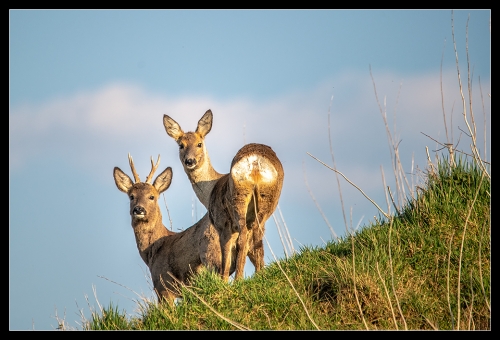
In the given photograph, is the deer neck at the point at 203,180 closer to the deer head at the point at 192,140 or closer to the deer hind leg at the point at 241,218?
the deer head at the point at 192,140

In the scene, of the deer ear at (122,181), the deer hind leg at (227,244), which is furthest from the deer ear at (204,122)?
the deer hind leg at (227,244)

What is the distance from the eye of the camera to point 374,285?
6.56m

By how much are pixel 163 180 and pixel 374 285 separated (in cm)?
637

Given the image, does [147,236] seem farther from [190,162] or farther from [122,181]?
[190,162]

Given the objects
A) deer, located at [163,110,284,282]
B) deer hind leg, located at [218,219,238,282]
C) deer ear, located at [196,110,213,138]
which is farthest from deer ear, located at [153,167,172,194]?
deer hind leg, located at [218,219,238,282]

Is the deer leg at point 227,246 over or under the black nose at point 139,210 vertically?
under

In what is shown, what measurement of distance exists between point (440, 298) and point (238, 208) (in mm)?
2835

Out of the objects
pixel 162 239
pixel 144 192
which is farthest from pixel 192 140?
pixel 162 239

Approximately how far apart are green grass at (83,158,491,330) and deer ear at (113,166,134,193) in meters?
4.99

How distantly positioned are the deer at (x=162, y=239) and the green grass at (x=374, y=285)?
106 inches

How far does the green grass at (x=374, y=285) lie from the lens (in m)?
6.47

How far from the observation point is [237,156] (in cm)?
888
